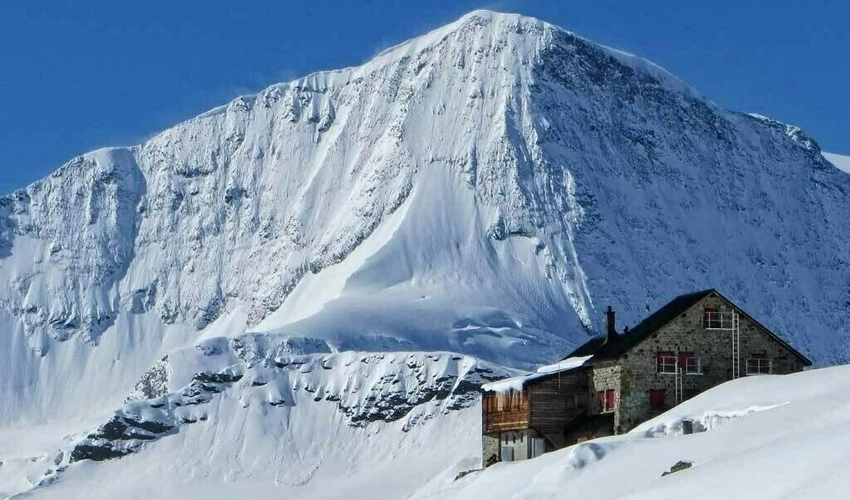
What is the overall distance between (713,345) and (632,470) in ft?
71.9

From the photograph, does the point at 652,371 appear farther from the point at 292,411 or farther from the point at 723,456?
the point at 292,411

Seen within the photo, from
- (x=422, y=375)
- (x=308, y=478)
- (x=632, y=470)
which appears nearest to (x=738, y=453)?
(x=632, y=470)

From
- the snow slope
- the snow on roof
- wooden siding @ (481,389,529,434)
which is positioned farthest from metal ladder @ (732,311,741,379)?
wooden siding @ (481,389,529,434)

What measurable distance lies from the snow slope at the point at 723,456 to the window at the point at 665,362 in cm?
645

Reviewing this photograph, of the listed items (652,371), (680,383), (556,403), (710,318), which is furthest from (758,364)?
(556,403)

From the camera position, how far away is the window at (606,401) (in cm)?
8425

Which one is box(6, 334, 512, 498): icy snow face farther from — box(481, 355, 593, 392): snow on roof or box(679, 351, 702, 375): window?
box(679, 351, 702, 375): window

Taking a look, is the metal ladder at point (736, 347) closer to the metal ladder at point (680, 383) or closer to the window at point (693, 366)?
the window at point (693, 366)

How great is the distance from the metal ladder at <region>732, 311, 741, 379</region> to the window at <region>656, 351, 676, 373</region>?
2677mm

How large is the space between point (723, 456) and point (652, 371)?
23717mm

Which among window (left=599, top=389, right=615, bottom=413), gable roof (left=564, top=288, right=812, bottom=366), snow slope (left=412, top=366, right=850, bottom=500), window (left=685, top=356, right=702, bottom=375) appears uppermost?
gable roof (left=564, top=288, right=812, bottom=366)

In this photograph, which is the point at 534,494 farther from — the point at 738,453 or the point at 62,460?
the point at 62,460

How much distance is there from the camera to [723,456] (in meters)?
59.4

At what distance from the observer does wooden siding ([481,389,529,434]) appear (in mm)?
88812
